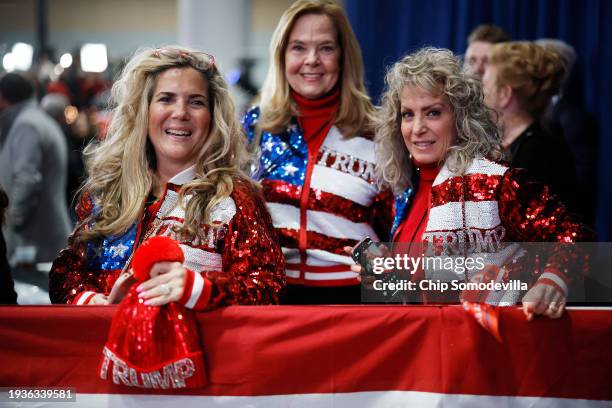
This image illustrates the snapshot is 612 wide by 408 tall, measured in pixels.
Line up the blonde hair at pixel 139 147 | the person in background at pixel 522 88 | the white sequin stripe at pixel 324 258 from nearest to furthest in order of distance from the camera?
the blonde hair at pixel 139 147, the white sequin stripe at pixel 324 258, the person in background at pixel 522 88

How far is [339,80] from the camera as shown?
2973mm

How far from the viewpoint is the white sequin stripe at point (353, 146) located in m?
2.82

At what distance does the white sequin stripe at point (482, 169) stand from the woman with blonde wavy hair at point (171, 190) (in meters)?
0.53

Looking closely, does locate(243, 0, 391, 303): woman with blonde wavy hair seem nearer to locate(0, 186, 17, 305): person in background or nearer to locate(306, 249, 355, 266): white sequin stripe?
locate(306, 249, 355, 266): white sequin stripe

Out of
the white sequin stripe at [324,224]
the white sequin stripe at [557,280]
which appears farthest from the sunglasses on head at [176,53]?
the white sequin stripe at [557,280]

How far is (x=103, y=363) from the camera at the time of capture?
75.7 inches

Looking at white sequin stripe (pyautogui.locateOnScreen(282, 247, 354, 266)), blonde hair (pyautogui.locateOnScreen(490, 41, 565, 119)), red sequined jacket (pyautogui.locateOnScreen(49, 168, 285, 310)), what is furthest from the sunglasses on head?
blonde hair (pyautogui.locateOnScreen(490, 41, 565, 119))

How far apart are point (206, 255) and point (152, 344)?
0.39 m

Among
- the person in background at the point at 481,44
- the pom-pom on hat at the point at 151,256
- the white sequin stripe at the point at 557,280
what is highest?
the person in background at the point at 481,44

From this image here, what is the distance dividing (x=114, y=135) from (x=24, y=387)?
863 millimetres

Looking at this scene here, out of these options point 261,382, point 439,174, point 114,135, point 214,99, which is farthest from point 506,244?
point 114,135

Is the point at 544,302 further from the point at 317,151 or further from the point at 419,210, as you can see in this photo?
the point at 317,151

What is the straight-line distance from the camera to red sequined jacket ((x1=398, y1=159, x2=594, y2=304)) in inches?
81.0

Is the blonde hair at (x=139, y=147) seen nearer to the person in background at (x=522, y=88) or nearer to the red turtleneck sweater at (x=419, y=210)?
the red turtleneck sweater at (x=419, y=210)
